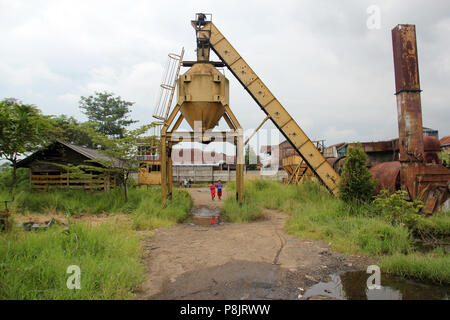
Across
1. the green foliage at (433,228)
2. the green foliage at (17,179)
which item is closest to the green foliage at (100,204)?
the green foliage at (17,179)

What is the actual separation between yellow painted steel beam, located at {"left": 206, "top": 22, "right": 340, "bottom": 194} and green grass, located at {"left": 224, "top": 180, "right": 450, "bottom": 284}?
1823 mm

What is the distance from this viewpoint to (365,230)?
5.35 metres

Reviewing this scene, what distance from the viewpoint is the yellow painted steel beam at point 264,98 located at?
32.1ft

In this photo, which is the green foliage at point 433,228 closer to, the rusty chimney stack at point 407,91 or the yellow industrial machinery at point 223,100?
the rusty chimney stack at point 407,91

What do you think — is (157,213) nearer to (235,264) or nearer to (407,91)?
(235,264)

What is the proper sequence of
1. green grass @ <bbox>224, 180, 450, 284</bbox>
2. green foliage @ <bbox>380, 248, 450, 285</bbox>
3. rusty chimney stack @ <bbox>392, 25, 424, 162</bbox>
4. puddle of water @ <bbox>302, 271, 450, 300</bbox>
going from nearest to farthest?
1. puddle of water @ <bbox>302, 271, 450, 300</bbox>
2. green foliage @ <bbox>380, 248, 450, 285</bbox>
3. green grass @ <bbox>224, 180, 450, 284</bbox>
4. rusty chimney stack @ <bbox>392, 25, 424, 162</bbox>

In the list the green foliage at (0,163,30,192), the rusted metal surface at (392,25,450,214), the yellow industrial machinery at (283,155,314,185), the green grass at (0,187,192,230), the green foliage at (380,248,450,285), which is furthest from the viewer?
the yellow industrial machinery at (283,155,314,185)

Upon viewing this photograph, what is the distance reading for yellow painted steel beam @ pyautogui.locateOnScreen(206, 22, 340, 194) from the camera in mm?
9797

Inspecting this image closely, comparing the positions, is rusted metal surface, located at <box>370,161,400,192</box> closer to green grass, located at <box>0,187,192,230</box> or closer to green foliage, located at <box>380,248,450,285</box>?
green foliage, located at <box>380,248,450,285</box>

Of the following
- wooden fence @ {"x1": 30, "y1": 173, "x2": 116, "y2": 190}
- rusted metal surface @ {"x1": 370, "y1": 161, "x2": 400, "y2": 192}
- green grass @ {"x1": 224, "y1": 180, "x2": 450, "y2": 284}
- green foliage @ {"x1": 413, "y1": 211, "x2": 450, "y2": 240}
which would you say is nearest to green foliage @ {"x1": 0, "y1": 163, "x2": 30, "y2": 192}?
wooden fence @ {"x1": 30, "y1": 173, "x2": 116, "y2": 190}

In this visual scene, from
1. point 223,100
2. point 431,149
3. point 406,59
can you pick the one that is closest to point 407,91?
point 406,59

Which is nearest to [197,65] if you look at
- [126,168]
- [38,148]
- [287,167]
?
[126,168]

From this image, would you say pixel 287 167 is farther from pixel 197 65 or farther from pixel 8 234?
pixel 8 234
